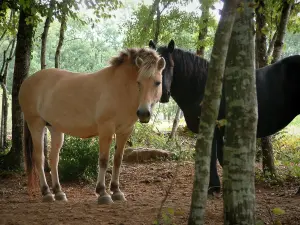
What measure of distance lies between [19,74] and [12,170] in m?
2.08

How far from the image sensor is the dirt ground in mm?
3824

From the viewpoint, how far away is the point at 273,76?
553cm

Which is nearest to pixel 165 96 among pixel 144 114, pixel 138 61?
pixel 138 61

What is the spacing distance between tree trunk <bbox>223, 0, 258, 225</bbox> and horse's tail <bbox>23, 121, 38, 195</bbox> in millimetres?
4020

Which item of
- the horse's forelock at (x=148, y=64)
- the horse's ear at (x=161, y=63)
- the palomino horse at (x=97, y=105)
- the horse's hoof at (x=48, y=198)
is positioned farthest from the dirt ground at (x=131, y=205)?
the horse's ear at (x=161, y=63)

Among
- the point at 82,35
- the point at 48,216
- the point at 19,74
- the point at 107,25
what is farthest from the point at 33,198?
the point at 107,25

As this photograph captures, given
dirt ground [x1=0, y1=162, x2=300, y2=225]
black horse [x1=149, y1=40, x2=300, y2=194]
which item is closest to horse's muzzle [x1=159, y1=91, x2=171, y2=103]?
black horse [x1=149, y1=40, x2=300, y2=194]

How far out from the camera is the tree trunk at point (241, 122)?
2635 millimetres

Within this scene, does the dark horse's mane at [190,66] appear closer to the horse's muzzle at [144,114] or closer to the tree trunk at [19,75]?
the horse's muzzle at [144,114]

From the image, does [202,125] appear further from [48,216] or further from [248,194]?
[48,216]

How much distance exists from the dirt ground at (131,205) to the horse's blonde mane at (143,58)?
175cm

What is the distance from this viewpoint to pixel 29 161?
5848 mm

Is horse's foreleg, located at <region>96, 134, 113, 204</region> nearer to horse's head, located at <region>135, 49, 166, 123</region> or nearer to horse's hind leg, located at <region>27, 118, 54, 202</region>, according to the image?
horse's head, located at <region>135, 49, 166, 123</region>

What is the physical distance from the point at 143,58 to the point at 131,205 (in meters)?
1.98
